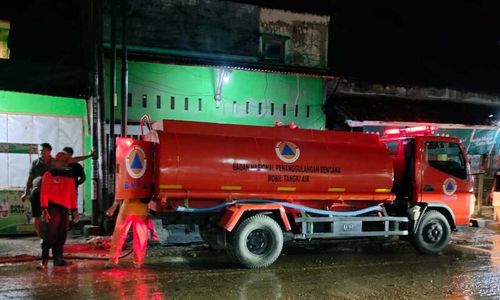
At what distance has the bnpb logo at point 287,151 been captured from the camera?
820 cm

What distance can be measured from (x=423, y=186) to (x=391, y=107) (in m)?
6.14

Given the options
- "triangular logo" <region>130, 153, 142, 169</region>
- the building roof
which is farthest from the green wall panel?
"triangular logo" <region>130, 153, 142, 169</region>

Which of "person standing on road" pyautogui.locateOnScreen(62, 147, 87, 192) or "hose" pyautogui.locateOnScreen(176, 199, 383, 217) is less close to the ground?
"person standing on road" pyautogui.locateOnScreen(62, 147, 87, 192)

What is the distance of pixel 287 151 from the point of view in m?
8.26

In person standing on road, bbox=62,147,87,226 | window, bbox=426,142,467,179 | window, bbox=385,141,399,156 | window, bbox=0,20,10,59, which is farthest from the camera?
window, bbox=0,20,10,59

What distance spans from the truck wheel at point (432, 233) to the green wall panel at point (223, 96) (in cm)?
592

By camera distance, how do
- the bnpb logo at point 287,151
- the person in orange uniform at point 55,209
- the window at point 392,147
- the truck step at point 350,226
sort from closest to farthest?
the person in orange uniform at point 55,209
the bnpb logo at point 287,151
the truck step at point 350,226
the window at point 392,147

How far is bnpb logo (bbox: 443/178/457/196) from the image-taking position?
30.9 ft

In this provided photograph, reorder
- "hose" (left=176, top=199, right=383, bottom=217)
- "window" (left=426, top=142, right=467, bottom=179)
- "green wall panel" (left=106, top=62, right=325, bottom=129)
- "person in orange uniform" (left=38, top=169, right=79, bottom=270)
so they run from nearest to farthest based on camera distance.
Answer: "person in orange uniform" (left=38, top=169, right=79, bottom=270)
"hose" (left=176, top=199, right=383, bottom=217)
"window" (left=426, top=142, right=467, bottom=179)
"green wall panel" (left=106, top=62, right=325, bottom=129)

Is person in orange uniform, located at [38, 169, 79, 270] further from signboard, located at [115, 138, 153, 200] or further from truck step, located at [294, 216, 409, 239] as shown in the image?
truck step, located at [294, 216, 409, 239]

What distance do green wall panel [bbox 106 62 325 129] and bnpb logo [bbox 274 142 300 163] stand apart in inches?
217

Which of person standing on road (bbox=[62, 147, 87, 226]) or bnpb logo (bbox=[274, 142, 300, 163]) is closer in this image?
person standing on road (bbox=[62, 147, 87, 226])

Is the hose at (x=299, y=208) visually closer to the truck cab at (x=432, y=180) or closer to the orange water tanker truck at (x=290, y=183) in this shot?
the orange water tanker truck at (x=290, y=183)

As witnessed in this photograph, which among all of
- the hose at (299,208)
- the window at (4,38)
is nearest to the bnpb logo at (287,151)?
the hose at (299,208)
